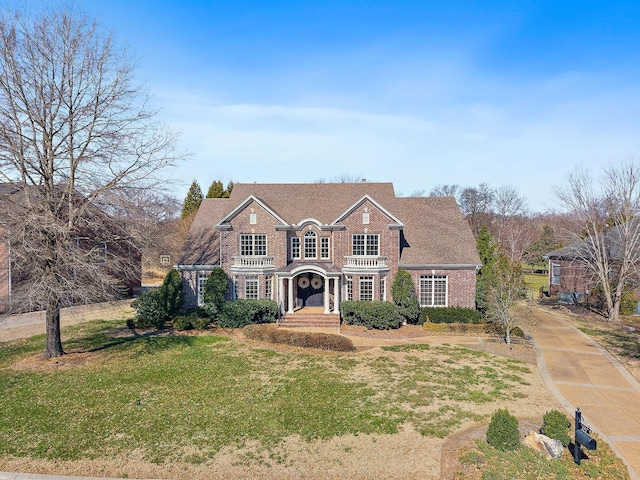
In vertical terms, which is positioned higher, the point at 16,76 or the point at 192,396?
the point at 16,76

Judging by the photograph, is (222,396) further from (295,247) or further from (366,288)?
(295,247)

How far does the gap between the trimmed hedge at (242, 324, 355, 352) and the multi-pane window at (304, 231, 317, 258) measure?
7268 millimetres

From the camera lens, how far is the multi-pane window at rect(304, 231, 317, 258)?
2759 cm

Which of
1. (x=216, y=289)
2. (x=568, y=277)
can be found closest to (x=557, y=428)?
(x=216, y=289)

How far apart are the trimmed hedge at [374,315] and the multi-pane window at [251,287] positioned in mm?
6388

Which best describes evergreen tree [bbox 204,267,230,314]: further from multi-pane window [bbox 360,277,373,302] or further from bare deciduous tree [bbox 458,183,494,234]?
bare deciduous tree [bbox 458,183,494,234]

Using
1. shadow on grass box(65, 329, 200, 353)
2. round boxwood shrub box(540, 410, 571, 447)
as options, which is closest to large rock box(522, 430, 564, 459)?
round boxwood shrub box(540, 410, 571, 447)

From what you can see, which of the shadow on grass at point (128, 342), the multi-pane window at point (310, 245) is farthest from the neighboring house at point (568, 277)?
the shadow on grass at point (128, 342)


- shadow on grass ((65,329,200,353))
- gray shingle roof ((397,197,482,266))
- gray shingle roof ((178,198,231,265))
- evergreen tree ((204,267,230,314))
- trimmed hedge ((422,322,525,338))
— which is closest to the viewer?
shadow on grass ((65,329,200,353))

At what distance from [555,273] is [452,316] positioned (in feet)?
69.8

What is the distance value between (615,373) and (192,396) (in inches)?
672

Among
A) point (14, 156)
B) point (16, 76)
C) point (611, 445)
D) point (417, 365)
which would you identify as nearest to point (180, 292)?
point (14, 156)

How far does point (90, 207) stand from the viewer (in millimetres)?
17219

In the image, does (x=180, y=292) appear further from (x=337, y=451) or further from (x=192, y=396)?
(x=337, y=451)
